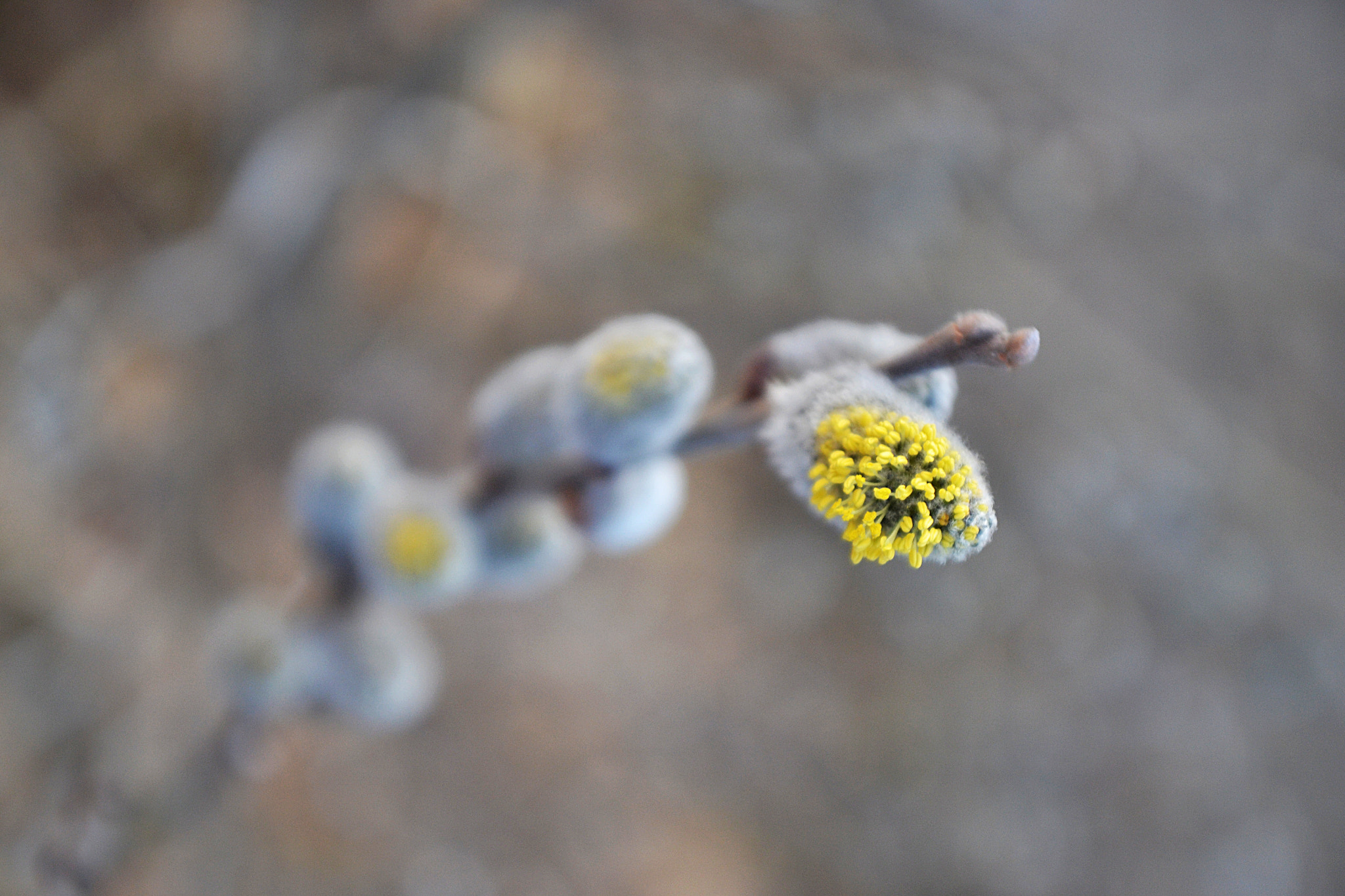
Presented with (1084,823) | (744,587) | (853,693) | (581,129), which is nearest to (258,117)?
(581,129)

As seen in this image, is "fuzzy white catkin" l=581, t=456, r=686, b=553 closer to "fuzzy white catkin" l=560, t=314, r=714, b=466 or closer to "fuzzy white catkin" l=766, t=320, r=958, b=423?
"fuzzy white catkin" l=560, t=314, r=714, b=466

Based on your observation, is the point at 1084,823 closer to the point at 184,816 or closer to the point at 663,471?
the point at 663,471

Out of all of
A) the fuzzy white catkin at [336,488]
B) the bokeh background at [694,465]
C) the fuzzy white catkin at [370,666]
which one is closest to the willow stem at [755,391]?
the fuzzy white catkin at [336,488]

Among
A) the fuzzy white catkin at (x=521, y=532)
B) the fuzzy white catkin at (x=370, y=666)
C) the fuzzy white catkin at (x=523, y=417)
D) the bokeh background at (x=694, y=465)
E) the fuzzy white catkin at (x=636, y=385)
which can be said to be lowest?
the fuzzy white catkin at (x=370, y=666)

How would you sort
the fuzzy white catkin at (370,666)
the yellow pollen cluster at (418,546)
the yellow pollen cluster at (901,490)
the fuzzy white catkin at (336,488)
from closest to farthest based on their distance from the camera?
the yellow pollen cluster at (901,490) < the yellow pollen cluster at (418,546) < the fuzzy white catkin at (336,488) < the fuzzy white catkin at (370,666)

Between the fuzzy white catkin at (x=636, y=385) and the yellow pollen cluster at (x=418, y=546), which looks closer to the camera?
the fuzzy white catkin at (x=636, y=385)

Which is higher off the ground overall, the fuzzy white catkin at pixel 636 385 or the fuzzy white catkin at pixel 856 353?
the fuzzy white catkin at pixel 856 353

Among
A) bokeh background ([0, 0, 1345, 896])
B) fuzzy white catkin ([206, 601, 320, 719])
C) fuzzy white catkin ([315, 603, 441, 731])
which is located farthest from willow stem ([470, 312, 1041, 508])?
bokeh background ([0, 0, 1345, 896])

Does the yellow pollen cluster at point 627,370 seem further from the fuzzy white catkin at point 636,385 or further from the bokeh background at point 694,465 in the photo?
the bokeh background at point 694,465

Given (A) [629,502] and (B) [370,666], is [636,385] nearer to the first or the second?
(A) [629,502]
